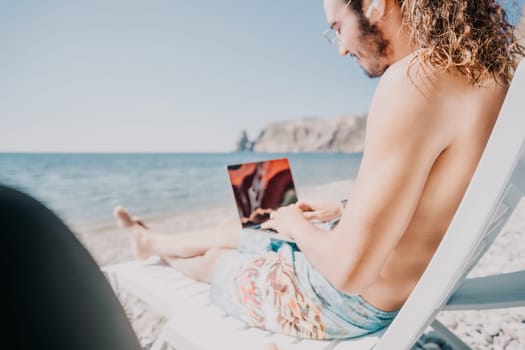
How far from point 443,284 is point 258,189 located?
111 cm

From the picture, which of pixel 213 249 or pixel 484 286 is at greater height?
pixel 213 249

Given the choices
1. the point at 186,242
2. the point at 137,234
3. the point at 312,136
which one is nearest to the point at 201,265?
the point at 186,242

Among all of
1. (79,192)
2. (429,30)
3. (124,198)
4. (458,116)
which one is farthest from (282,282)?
(79,192)

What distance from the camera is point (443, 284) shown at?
2.60 ft

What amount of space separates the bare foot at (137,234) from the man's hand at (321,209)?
107cm

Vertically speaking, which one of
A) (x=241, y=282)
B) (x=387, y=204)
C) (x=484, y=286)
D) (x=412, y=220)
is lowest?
(x=484, y=286)

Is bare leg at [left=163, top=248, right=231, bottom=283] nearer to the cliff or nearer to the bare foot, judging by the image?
the bare foot

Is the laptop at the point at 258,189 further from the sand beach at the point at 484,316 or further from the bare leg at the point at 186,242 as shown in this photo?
the sand beach at the point at 484,316

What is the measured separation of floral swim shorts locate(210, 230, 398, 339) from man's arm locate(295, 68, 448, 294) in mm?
304

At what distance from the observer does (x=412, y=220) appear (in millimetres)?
1018

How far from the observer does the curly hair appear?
3.17 ft

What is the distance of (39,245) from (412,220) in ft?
3.17

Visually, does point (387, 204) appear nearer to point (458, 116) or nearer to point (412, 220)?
point (412, 220)

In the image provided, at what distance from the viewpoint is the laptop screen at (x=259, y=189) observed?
1.69 m
